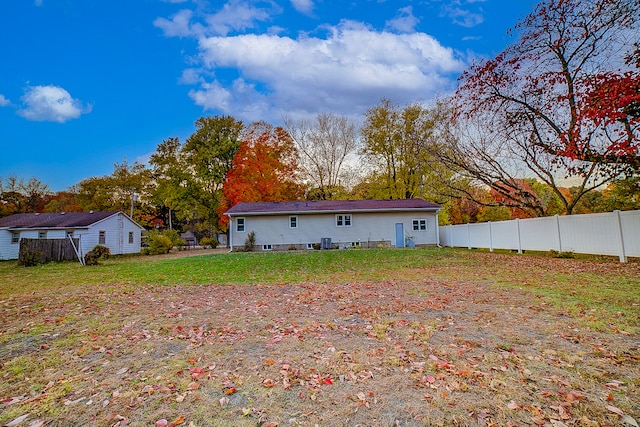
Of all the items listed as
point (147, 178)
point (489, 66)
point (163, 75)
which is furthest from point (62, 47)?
point (147, 178)

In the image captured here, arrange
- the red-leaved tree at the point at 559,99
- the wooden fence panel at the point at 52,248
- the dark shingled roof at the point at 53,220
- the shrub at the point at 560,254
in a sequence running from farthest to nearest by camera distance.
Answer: the dark shingled roof at the point at 53,220 < the wooden fence panel at the point at 52,248 < the shrub at the point at 560,254 < the red-leaved tree at the point at 559,99

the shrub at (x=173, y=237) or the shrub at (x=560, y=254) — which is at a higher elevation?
the shrub at (x=173, y=237)

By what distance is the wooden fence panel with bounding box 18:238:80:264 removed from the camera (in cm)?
1698

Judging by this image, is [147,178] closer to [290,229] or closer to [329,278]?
[290,229]

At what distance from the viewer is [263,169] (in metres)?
30.1

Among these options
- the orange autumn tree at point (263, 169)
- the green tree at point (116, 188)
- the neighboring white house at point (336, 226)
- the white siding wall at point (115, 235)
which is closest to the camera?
the white siding wall at point (115, 235)

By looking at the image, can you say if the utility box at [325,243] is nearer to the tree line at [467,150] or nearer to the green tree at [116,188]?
the tree line at [467,150]

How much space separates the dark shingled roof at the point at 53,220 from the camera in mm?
22188

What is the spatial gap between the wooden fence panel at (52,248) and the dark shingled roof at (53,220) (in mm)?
4603

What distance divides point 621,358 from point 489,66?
553 inches

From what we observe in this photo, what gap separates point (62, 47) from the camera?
1261cm

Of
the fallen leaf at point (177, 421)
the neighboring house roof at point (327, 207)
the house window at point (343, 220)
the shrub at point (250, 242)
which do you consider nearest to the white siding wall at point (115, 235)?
the neighboring house roof at point (327, 207)

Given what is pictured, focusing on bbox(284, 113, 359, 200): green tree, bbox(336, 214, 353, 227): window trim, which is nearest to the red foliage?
bbox(336, 214, 353, 227): window trim

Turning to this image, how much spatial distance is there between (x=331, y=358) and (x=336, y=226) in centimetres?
1952
